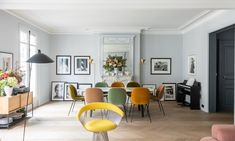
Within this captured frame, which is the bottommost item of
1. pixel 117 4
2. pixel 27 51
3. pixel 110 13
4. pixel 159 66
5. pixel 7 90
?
pixel 7 90

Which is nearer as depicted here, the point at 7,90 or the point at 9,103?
the point at 9,103

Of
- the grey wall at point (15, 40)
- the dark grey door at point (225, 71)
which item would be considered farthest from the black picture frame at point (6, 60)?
the dark grey door at point (225, 71)

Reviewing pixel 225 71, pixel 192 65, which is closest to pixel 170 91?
pixel 192 65

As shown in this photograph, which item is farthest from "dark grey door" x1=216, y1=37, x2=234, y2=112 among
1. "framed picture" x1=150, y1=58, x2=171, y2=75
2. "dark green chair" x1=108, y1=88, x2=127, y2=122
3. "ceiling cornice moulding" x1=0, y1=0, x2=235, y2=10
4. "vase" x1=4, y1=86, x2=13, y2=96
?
"vase" x1=4, y1=86, x2=13, y2=96

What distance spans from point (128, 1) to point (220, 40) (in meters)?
4.23

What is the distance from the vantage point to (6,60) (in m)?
6.31

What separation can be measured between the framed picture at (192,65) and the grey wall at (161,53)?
103cm

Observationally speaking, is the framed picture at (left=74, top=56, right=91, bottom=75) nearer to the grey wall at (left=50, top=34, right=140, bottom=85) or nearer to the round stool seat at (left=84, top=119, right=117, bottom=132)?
the grey wall at (left=50, top=34, right=140, bottom=85)

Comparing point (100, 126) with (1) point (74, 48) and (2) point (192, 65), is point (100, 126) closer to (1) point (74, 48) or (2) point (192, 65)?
(2) point (192, 65)

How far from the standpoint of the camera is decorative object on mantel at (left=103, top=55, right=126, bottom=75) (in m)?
8.65

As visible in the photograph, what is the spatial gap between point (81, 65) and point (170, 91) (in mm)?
3828

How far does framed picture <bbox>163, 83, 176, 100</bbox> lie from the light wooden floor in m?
2.50

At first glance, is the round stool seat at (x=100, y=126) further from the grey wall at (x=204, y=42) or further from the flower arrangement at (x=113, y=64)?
the flower arrangement at (x=113, y=64)

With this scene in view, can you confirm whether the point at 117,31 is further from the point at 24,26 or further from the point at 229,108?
the point at 229,108
